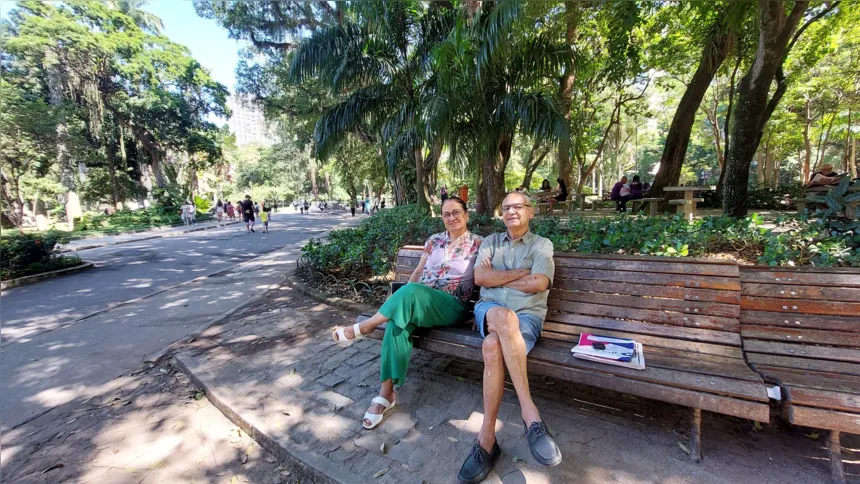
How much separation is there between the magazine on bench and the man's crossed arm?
0.42 metres

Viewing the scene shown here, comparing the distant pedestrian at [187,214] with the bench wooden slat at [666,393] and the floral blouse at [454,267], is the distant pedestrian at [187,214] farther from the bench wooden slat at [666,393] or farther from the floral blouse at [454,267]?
the bench wooden slat at [666,393]

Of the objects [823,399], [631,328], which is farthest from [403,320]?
[823,399]

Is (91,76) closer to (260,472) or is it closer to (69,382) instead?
(69,382)

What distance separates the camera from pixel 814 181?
24.3 feet

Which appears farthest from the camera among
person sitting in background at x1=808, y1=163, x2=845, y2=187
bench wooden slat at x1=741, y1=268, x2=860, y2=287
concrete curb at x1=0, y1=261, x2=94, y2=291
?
concrete curb at x1=0, y1=261, x2=94, y2=291

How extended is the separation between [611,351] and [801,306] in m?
1.12

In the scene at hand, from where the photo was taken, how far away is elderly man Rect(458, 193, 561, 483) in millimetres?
1984

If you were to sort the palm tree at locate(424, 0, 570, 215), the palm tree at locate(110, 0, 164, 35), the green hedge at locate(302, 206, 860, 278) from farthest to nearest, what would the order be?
the palm tree at locate(110, 0, 164, 35) < the palm tree at locate(424, 0, 570, 215) < the green hedge at locate(302, 206, 860, 278)

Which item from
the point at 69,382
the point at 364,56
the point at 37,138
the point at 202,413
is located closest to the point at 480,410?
the point at 202,413

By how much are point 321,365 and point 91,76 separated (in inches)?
1060

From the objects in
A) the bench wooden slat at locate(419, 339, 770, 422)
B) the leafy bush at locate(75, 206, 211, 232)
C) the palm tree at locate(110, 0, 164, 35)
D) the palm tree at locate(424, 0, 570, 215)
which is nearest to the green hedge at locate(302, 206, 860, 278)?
the palm tree at locate(424, 0, 570, 215)

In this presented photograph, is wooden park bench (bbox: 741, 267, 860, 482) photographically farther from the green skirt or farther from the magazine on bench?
the green skirt

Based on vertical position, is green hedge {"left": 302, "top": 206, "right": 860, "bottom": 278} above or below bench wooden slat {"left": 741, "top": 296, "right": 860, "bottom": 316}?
above

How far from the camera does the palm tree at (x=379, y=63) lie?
7168 millimetres
